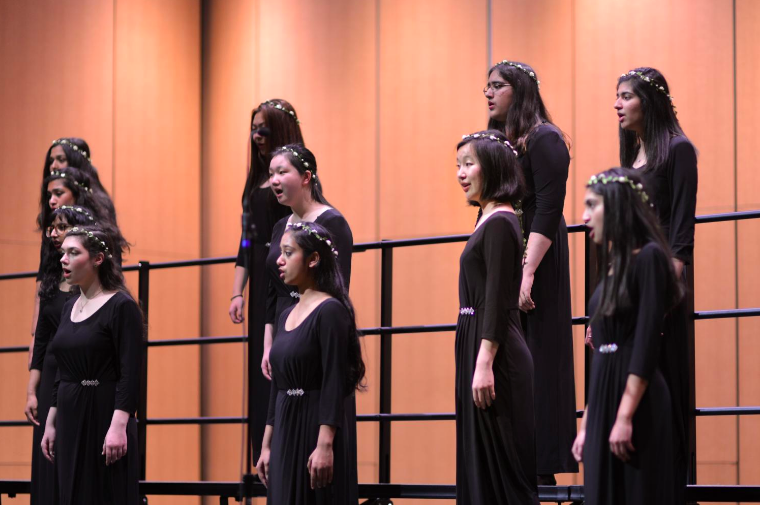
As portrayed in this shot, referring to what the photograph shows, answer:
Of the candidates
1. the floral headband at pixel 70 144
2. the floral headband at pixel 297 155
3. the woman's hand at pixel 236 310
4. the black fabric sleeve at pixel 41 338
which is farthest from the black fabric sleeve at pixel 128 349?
the floral headband at pixel 70 144

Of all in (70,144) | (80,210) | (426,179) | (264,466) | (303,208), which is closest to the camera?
(264,466)

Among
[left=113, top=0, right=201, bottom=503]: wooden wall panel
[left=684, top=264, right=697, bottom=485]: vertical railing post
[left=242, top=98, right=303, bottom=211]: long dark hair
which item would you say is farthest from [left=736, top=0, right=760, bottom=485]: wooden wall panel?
[left=113, top=0, right=201, bottom=503]: wooden wall panel

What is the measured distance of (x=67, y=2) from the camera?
6727mm

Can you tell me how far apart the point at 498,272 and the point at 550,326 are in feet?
1.59

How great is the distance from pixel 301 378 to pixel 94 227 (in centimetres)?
129

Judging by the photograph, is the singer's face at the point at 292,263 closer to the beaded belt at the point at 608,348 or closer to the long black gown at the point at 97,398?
the long black gown at the point at 97,398

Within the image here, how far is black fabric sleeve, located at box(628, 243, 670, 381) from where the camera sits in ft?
7.97

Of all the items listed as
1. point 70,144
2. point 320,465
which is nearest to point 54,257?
point 70,144

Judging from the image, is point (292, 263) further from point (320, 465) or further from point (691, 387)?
point (691, 387)

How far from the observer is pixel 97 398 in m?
3.73

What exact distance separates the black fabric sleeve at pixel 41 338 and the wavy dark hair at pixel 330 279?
147cm

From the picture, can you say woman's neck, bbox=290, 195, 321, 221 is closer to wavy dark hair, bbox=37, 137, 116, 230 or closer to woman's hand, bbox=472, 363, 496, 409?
woman's hand, bbox=472, 363, 496, 409

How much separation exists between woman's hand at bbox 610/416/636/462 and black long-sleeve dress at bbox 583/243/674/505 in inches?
1.3

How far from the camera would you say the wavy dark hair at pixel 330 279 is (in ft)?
10.6
